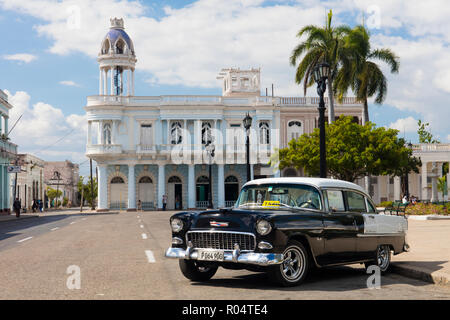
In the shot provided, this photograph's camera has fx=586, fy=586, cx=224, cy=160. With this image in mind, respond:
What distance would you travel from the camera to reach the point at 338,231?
9055 mm

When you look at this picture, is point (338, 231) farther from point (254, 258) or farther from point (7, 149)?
point (7, 149)

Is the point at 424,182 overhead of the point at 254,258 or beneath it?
overhead

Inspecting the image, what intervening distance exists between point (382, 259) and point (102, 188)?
48.4 metres

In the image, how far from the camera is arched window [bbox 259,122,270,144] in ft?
193

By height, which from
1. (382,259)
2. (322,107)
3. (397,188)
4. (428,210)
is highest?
(322,107)

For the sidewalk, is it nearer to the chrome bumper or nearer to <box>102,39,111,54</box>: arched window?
the chrome bumper

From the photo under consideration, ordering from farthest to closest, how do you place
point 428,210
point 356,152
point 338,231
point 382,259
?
point 356,152
point 428,210
point 382,259
point 338,231

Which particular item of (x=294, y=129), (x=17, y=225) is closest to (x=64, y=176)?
(x=294, y=129)

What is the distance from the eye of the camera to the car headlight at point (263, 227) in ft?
26.2

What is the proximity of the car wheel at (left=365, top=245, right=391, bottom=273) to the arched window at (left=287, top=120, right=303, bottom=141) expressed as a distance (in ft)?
163

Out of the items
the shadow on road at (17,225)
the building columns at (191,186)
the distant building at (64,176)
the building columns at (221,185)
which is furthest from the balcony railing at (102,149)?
the distant building at (64,176)

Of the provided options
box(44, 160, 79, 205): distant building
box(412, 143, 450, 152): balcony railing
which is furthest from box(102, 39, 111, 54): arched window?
box(44, 160, 79, 205): distant building

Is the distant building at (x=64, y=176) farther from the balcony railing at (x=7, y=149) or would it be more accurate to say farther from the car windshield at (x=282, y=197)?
the car windshield at (x=282, y=197)
